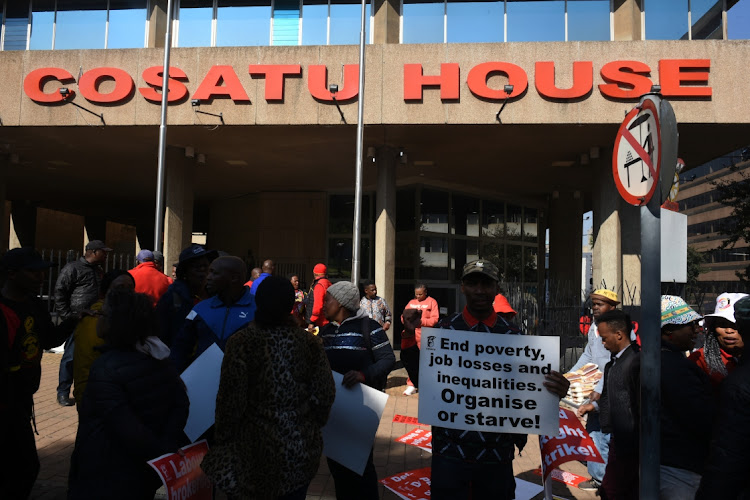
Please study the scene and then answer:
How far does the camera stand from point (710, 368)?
3295 mm

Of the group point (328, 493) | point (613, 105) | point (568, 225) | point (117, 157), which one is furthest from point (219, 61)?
point (568, 225)

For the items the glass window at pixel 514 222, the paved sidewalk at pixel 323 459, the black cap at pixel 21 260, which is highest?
the glass window at pixel 514 222

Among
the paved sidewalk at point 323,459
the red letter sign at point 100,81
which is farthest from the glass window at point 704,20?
the red letter sign at point 100,81

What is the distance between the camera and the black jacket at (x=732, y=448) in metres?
2.14

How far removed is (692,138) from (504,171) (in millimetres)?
4935

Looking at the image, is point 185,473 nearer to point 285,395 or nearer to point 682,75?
point 285,395

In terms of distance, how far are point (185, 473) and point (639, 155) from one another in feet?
9.40

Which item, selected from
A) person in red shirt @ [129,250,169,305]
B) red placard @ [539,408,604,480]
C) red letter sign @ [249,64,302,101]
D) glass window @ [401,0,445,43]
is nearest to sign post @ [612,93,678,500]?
red placard @ [539,408,604,480]

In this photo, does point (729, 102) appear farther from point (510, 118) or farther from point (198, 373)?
point (198, 373)

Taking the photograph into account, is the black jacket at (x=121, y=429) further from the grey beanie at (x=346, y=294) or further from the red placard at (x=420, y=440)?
the red placard at (x=420, y=440)

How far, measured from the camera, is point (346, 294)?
370cm

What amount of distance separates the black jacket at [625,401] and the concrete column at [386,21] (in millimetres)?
10882

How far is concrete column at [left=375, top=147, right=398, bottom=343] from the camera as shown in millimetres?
12734

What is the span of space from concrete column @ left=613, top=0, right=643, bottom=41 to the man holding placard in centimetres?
1135
